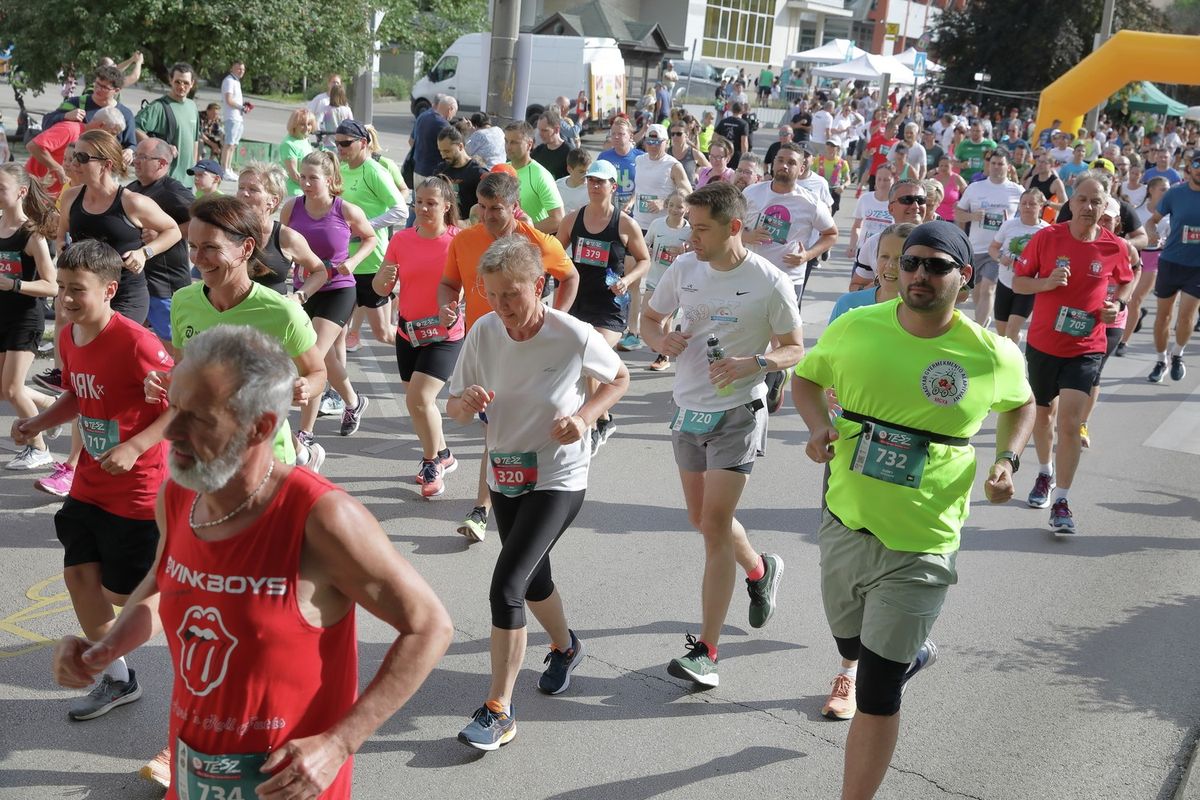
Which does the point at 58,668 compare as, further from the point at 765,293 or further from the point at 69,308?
the point at 765,293

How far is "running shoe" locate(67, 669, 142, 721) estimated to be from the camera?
4500mm

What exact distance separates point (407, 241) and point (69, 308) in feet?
10.00

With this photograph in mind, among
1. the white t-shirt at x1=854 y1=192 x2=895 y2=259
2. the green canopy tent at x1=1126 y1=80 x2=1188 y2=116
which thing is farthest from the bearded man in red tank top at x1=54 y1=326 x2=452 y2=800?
the green canopy tent at x1=1126 y1=80 x2=1188 y2=116

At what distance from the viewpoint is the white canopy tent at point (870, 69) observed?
40.9 meters

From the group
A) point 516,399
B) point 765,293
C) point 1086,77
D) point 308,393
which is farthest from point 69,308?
point 1086,77

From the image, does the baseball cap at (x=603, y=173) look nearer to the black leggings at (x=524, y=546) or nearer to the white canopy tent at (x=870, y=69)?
the black leggings at (x=524, y=546)

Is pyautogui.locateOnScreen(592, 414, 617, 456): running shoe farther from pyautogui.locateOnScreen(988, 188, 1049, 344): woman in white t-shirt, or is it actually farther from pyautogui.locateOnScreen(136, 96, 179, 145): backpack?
pyautogui.locateOnScreen(136, 96, 179, 145): backpack

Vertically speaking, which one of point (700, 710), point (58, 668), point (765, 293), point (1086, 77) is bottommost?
point (700, 710)

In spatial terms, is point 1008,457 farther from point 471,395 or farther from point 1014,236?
point 1014,236

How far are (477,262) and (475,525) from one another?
55.3 inches

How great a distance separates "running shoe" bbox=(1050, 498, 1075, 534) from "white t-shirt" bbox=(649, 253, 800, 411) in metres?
3.02

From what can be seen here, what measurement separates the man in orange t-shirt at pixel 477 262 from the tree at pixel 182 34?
11861mm

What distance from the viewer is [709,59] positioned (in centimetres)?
6981

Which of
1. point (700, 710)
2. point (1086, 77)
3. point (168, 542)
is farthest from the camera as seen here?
point (1086, 77)
